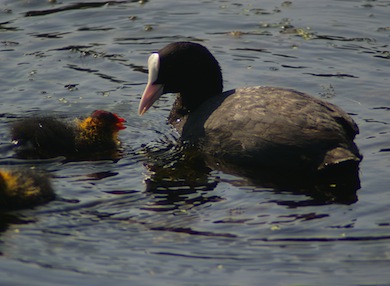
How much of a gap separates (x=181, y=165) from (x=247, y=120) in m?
0.68

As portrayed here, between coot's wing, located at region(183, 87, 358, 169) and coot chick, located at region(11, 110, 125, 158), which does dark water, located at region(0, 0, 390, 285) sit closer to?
coot chick, located at region(11, 110, 125, 158)

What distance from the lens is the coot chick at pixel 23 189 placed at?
7.04 m

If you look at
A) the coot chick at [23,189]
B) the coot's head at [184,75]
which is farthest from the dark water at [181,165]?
the coot's head at [184,75]

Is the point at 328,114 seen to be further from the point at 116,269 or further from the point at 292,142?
the point at 116,269

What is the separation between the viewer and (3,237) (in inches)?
263

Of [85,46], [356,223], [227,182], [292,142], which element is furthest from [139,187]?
[85,46]

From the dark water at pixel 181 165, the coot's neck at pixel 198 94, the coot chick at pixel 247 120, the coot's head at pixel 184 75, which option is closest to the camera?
the dark water at pixel 181 165

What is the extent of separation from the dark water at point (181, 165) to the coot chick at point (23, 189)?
0.08m

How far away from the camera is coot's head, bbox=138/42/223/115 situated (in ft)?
29.2

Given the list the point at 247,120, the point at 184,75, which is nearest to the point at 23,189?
the point at 247,120

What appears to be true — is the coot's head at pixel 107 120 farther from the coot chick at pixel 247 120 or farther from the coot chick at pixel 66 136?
the coot chick at pixel 247 120

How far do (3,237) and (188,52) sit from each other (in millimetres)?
2923

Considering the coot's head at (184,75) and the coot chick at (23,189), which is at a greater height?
the coot's head at (184,75)

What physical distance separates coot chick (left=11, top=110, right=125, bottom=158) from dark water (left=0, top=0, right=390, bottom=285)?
14 centimetres
